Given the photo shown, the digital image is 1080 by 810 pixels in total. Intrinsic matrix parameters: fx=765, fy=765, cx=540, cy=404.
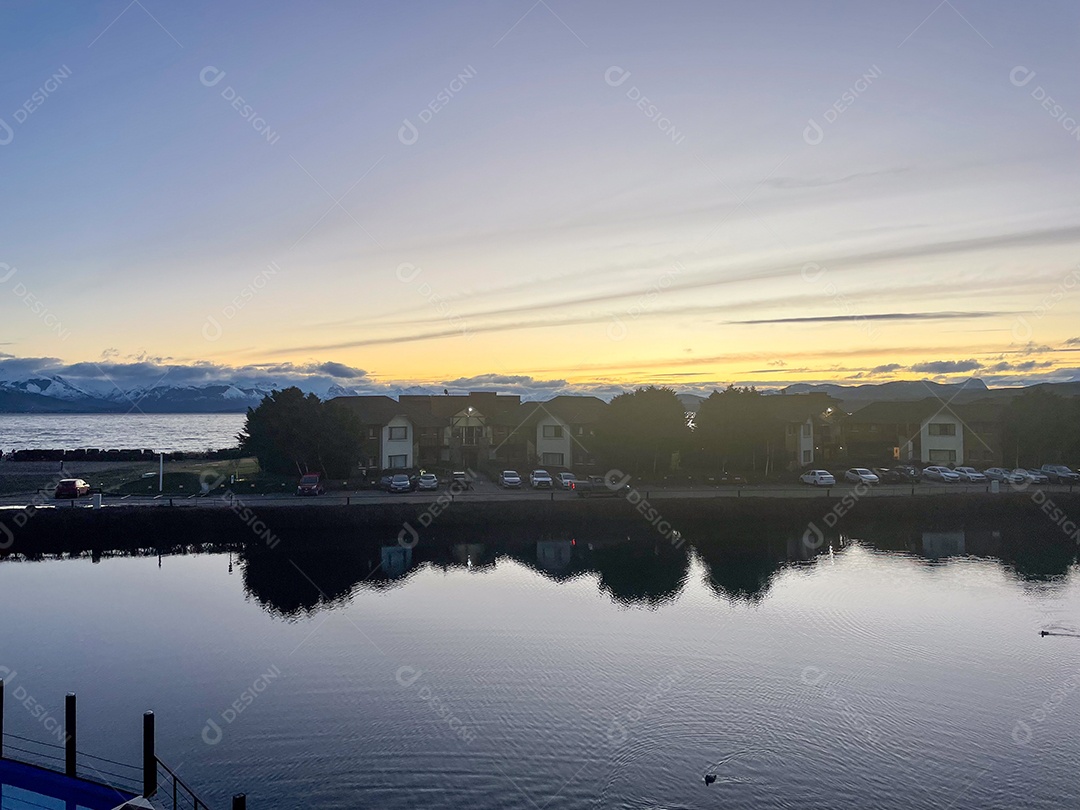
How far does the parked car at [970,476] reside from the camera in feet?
217

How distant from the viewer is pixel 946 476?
67.4 meters

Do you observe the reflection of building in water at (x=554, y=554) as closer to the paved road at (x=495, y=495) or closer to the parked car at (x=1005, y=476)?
the paved road at (x=495, y=495)

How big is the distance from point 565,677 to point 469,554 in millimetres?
21137

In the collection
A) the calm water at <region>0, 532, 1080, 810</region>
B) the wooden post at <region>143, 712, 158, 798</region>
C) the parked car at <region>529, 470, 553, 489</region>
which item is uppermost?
the parked car at <region>529, 470, 553, 489</region>

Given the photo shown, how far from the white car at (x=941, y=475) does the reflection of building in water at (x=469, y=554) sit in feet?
142

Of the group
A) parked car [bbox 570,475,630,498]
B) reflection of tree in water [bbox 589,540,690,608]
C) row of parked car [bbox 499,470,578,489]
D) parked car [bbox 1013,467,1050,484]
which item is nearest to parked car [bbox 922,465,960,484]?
parked car [bbox 1013,467,1050,484]

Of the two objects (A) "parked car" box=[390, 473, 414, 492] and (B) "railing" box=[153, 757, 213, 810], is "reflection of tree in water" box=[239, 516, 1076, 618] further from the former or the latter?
(B) "railing" box=[153, 757, 213, 810]

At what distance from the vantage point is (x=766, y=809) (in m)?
17.4

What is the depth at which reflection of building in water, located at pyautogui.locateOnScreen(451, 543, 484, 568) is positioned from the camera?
144ft

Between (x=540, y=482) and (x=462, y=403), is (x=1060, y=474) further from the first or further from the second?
(x=462, y=403)

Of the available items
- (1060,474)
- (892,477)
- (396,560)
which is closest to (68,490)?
(396,560)

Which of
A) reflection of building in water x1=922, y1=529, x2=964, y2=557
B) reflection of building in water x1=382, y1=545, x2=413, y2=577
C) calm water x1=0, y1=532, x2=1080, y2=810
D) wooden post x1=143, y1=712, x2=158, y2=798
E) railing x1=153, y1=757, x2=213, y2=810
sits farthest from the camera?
reflection of building in water x1=922, y1=529, x2=964, y2=557

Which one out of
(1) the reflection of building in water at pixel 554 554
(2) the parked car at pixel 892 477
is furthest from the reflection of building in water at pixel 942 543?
(1) the reflection of building in water at pixel 554 554

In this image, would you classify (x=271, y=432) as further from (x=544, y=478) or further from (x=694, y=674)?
(x=694, y=674)
